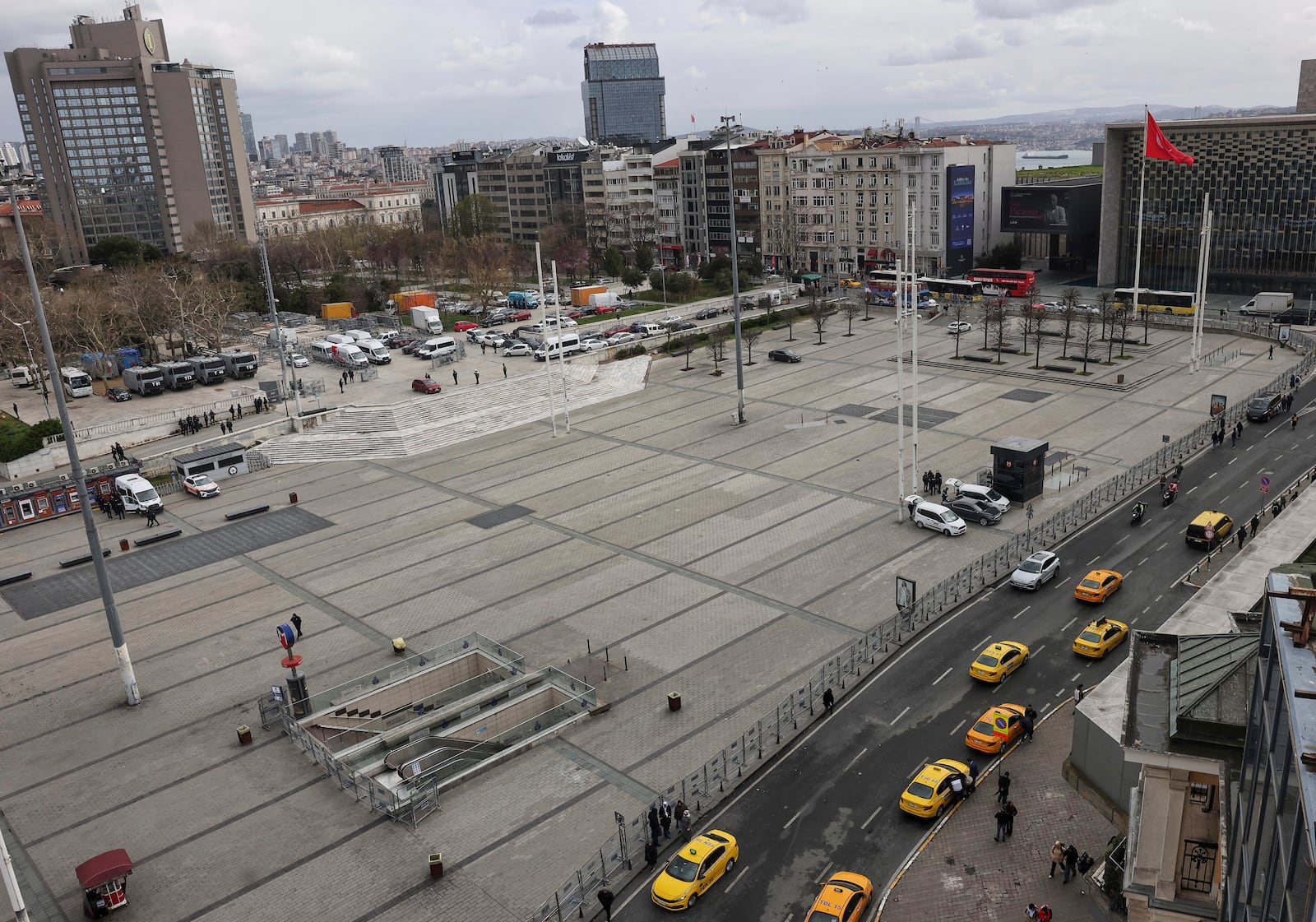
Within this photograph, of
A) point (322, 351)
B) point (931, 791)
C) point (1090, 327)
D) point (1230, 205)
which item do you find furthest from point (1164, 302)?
point (322, 351)

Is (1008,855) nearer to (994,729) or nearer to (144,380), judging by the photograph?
(994,729)

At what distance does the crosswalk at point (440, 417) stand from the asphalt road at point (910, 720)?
105 ft

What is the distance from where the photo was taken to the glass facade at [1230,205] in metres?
76.9

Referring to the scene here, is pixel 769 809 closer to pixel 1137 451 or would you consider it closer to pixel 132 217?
pixel 1137 451

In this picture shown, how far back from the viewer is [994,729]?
78.8ft

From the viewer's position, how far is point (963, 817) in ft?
71.2

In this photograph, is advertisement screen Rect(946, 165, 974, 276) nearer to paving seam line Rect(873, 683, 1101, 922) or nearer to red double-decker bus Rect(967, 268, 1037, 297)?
red double-decker bus Rect(967, 268, 1037, 297)

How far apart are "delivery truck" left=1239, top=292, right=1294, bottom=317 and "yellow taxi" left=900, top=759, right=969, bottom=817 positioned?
6643 centimetres

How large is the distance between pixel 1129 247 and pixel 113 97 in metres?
146

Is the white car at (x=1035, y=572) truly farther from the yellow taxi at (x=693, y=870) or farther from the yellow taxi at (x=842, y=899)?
the yellow taxi at (x=693, y=870)

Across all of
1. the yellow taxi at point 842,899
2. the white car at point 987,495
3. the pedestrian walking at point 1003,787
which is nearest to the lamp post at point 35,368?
the white car at point 987,495

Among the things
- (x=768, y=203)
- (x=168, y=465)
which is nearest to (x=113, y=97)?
(x=768, y=203)

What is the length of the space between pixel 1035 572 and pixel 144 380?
200 feet

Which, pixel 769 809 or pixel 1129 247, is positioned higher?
pixel 1129 247
